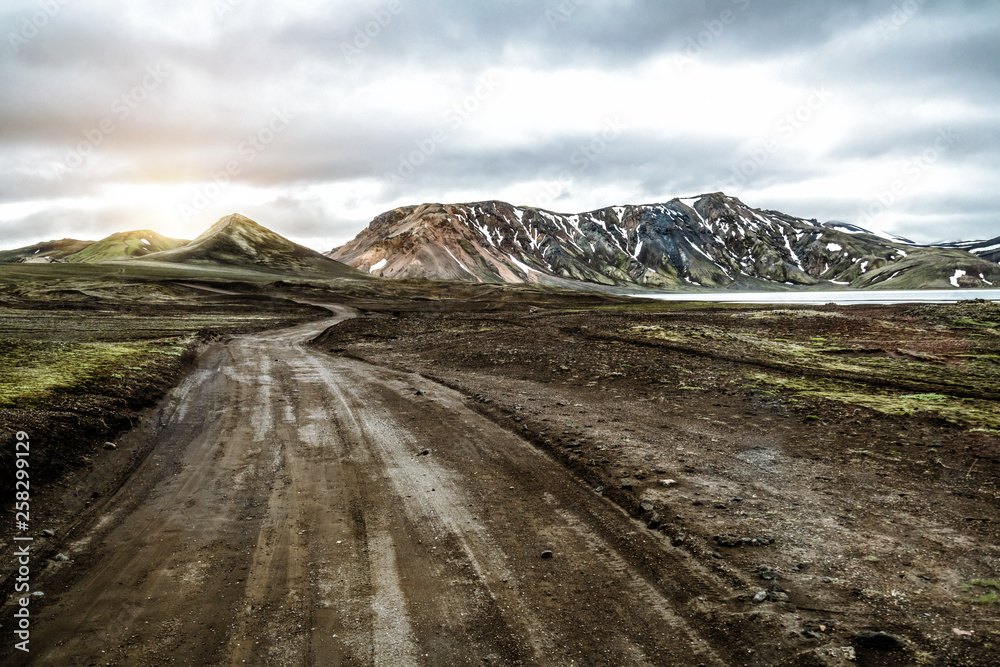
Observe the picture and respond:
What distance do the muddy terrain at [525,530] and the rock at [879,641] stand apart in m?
0.02

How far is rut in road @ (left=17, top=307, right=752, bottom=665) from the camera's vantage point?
4.75 m

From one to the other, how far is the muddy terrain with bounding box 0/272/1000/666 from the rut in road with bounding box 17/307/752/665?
3 cm

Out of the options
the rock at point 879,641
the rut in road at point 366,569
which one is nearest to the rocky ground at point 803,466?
the rock at point 879,641

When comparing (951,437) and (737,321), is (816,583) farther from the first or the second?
(737,321)

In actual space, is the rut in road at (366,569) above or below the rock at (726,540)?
above

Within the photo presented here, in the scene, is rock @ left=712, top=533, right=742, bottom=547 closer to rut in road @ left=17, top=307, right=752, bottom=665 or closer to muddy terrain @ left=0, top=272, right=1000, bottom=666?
muddy terrain @ left=0, top=272, right=1000, bottom=666

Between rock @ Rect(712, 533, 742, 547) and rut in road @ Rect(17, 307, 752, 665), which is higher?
rut in road @ Rect(17, 307, 752, 665)

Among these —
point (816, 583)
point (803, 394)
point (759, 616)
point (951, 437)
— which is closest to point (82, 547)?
point (759, 616)

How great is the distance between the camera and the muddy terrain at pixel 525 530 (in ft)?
15.8

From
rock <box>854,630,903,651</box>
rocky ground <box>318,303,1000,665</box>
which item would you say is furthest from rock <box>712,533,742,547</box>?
rock <box>854,630,903,651</box>

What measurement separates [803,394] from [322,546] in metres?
14.8

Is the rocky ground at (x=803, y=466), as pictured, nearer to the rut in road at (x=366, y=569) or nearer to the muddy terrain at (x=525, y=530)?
the muddy terrain at (x=525, y=530)

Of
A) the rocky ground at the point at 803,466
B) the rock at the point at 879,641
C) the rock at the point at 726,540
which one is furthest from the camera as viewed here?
the rock at the point at 726,540

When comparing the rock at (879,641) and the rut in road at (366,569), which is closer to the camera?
the rock at (879,641)
